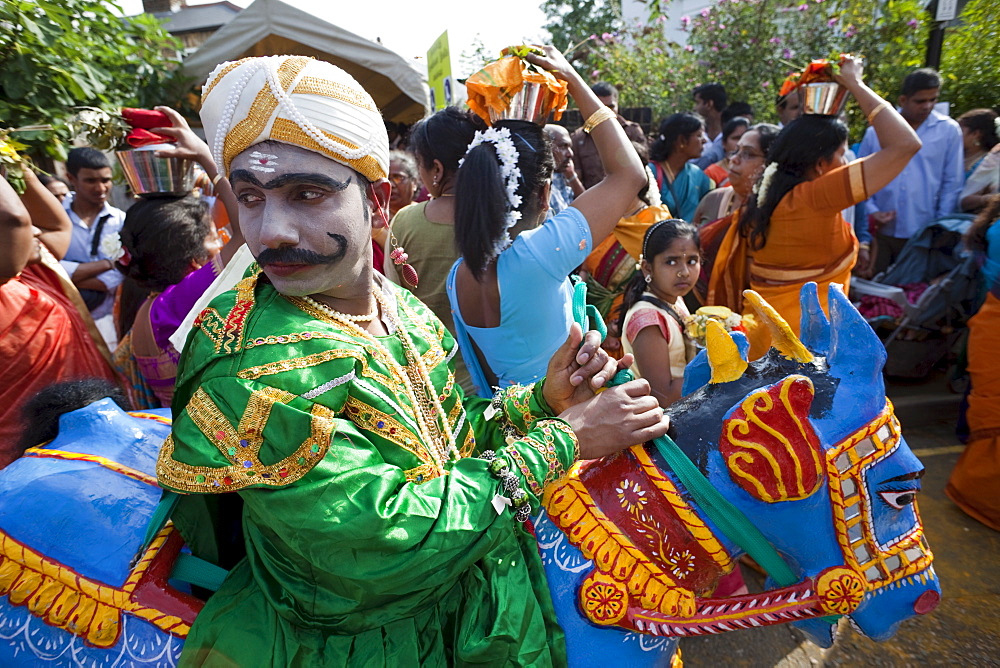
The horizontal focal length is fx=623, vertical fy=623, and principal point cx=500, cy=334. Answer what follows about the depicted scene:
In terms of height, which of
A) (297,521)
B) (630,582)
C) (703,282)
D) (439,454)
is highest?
(297,521)

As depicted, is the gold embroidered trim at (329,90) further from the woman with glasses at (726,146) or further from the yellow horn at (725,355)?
the woman with glasses at (726,146)

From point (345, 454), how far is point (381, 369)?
0.26 m

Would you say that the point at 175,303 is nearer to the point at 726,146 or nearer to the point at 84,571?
the point at 84,571

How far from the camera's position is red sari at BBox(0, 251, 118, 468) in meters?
2.51

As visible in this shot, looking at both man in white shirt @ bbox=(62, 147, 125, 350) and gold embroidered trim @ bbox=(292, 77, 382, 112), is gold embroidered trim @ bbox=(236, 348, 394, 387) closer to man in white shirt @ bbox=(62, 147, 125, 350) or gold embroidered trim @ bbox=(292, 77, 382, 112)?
gold embroidered trim @ bbox=(292, 77, 382, 112)

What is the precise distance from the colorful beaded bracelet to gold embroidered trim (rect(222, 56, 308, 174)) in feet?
2.72

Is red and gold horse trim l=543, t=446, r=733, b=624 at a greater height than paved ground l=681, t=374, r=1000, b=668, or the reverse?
red and gold horse trim l=543, t=446, r=733, b=624

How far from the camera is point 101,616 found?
145 centimetres

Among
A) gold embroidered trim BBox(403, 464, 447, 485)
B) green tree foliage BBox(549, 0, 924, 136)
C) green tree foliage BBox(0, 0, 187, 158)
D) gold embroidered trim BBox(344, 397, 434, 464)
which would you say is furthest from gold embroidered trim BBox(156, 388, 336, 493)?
green tree foliage BBox(549, 0, 924, 136)

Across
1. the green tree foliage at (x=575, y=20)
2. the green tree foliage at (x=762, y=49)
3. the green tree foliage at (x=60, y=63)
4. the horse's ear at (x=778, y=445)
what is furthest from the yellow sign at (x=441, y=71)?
the green tree foliage at (x=575, y=20)

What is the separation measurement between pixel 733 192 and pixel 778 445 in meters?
4.37

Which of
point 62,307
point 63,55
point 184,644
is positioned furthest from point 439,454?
point 63,55

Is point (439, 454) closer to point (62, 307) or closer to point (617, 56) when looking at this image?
point (62, 307)

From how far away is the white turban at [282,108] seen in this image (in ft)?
4.27
